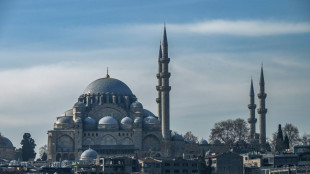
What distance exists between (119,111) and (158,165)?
17339 mm

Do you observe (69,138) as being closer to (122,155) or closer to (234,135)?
(122,155)

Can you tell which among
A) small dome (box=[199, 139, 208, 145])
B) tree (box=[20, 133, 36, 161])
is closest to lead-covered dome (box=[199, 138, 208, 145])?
small dome (box=[199, 139, 208, 145])

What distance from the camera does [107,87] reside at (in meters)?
118

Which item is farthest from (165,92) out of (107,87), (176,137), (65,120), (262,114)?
(262,114)

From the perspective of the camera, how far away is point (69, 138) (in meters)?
113

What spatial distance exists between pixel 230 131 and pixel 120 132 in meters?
14.0

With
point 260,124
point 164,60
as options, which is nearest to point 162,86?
point 164,60

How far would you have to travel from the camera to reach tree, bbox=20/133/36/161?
12175 cm

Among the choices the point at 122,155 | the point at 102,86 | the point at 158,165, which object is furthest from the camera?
the point at 102,86

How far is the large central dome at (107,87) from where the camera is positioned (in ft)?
386

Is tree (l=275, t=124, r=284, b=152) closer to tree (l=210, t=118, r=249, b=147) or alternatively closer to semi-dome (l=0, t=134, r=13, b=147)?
tree (l=210, t=118, r=249, b=147)

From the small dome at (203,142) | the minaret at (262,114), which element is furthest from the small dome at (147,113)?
the minaret at (262,114)

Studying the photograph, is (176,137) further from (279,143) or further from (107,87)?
(279,143)

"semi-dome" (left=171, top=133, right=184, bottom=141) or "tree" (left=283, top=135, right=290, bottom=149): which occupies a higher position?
"semi-dome" (left=171, top=133, right=184, bottom=141)
